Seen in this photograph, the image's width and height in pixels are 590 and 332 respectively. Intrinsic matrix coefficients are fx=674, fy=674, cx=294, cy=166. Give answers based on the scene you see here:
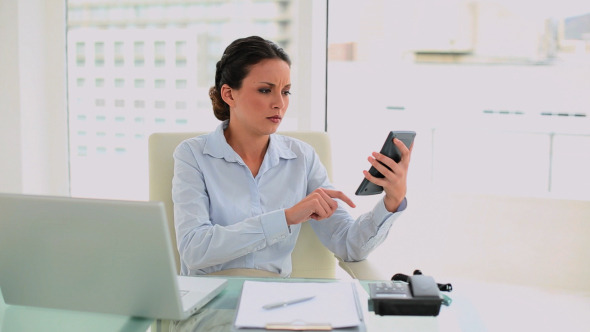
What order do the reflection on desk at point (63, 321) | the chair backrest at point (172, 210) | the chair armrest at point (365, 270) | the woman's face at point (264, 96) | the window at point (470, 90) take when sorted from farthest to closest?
the window at point (470, 90) → the chair backrest at point (172, 210) → the woman's face at point (264, 96) → the chair armrest at point (365, 270) → the reflection on desk at point (63, 321)

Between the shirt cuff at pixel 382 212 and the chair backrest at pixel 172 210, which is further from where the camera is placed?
the chair backrest at pixel 172 210

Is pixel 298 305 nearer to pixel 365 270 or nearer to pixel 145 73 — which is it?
pixel 365 270

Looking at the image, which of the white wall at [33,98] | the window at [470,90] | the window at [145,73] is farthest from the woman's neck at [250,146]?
the white wall at [33,98]

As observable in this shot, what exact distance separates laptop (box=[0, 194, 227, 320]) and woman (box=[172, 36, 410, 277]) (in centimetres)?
49

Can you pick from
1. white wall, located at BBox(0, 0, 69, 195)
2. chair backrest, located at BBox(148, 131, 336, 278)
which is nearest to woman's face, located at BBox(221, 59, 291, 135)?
chair backrest, located at BBox(148, 131, 336, 278)

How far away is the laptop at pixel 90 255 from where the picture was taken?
1065mm

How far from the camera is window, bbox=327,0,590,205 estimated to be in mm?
3479

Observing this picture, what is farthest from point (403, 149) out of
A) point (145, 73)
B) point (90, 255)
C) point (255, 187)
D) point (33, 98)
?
point (33, 98)

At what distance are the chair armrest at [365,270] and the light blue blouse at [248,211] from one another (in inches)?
1.0

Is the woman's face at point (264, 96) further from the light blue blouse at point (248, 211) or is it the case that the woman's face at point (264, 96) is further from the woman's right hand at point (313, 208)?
the woman's right hand at point (313, 208)

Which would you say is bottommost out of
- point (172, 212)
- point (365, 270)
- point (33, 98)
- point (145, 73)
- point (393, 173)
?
point (365, 270)

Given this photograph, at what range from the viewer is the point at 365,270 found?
172cm

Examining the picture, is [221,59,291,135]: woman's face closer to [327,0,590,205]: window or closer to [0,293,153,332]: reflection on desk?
[0,293,153,332]: reflection on desk

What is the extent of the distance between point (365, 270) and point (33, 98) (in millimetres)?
2058
